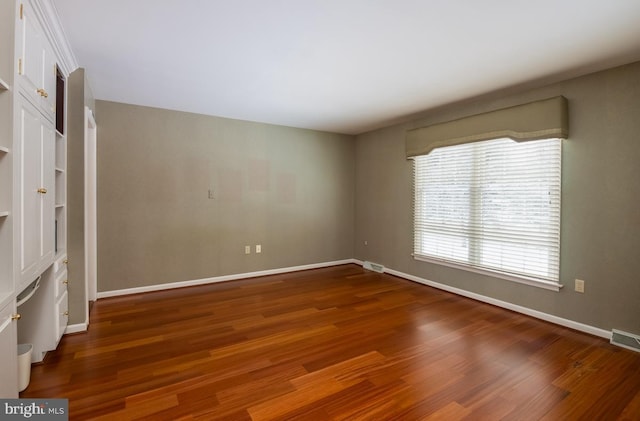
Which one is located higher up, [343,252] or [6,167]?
[6,167]

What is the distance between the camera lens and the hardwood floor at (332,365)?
1.85 m

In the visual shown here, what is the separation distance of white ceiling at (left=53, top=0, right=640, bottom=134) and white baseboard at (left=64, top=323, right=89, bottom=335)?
2.41 meters

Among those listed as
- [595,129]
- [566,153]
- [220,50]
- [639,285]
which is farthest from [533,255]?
[220,50]

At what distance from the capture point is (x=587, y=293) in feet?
9.59

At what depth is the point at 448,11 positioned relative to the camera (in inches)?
78.5

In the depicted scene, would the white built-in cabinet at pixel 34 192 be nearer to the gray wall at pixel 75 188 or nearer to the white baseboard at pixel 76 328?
the gray wall at pixel 75 188

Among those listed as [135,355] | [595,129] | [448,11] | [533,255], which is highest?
[448,11]

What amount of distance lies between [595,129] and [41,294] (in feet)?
16.3

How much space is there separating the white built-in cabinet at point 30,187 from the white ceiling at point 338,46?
1.52ft

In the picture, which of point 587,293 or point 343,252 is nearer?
point 587,293

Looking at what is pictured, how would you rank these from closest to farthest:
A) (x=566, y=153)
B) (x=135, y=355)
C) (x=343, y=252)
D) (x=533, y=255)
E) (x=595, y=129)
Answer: (x=135, y=355)
(x=595, y=129)
(x=566, y=153)
(x=533, y=255)
(x=343, y=252)

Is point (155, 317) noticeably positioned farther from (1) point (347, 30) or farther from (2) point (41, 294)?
(1) point (347, 30)

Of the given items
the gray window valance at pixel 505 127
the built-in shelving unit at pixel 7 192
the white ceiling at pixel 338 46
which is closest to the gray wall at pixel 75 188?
the white ceiling at pixel 338 46

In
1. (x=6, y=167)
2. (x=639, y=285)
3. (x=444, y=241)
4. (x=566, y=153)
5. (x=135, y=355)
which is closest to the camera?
(x=6, y=167)
